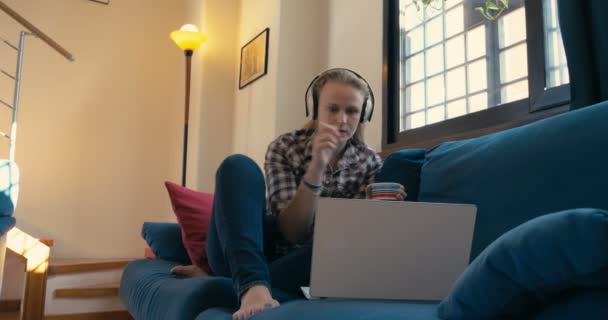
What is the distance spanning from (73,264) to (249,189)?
2.12m

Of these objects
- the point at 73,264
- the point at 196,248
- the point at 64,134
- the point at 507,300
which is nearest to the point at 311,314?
the point at 507,300

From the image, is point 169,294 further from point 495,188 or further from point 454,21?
point 454,21

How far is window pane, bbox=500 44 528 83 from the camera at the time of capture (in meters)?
1.82

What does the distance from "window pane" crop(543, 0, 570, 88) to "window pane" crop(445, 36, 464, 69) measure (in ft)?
1.59

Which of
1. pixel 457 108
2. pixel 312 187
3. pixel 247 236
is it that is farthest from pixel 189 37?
pixel 247 236

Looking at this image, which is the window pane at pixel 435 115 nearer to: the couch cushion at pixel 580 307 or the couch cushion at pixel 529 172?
the couch cushion at pixel 529 172

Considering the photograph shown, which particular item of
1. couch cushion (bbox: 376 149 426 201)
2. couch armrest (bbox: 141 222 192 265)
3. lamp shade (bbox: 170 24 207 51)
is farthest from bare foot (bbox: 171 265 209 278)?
lamp shade (bbox: 170 24 207 51)

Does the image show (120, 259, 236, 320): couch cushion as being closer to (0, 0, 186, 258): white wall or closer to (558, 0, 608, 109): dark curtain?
(558, 0, 608, 109): dark curtain

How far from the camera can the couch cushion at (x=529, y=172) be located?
36.4 inches

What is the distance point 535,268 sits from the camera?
557mm

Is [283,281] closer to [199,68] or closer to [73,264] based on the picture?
[73,264]

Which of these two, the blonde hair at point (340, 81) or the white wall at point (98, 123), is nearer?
the blonde hair at point (340, 81)

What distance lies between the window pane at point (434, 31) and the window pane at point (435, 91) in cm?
17

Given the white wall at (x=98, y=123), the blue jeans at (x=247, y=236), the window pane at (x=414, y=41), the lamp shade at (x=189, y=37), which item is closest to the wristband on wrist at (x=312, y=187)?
the blue jeans at (x=247, y=236)
